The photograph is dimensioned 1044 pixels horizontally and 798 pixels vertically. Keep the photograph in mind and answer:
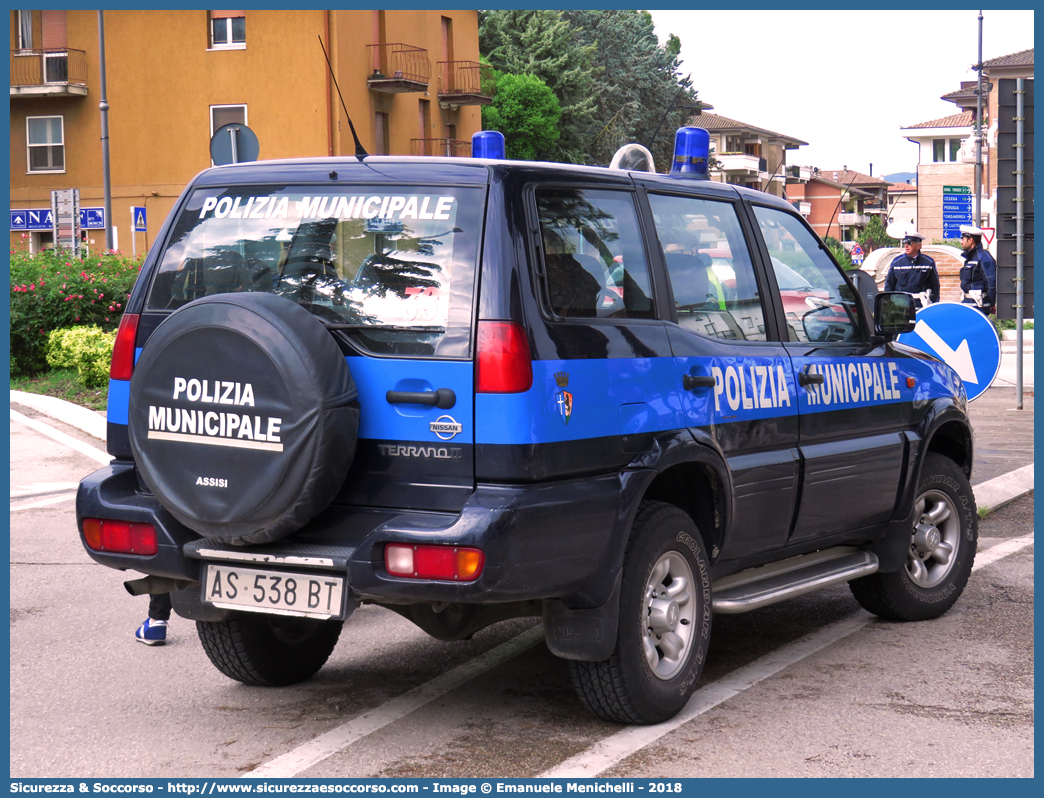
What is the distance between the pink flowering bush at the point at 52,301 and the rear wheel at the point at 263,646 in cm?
1294

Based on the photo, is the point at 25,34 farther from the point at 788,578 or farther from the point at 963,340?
the point at 788,578

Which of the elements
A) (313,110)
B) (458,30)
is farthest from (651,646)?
(458,30)

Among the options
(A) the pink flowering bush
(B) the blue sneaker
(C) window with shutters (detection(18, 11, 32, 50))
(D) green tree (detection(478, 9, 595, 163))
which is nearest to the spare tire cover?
(B) the blue sneaker

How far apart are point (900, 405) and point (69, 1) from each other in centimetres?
3453

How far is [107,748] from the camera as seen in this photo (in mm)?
4555

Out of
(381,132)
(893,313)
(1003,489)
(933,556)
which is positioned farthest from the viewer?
(381,132)

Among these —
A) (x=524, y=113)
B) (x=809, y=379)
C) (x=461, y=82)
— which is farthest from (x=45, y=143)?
(x=809, y=379)

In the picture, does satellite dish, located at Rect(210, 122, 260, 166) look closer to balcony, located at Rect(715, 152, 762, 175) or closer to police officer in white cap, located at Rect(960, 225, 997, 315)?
police officer in white cap, located at Rect(960, 225, 997, 315)

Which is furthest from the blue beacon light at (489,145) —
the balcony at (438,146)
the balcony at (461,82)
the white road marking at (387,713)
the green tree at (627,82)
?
the green tree at (627,82)

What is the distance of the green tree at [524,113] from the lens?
172 ft

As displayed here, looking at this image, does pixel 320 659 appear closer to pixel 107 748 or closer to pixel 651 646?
pixel 107 748

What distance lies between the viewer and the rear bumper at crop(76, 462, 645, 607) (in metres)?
4.04

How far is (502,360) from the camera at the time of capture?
409cm

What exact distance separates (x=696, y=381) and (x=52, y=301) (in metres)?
14.2
